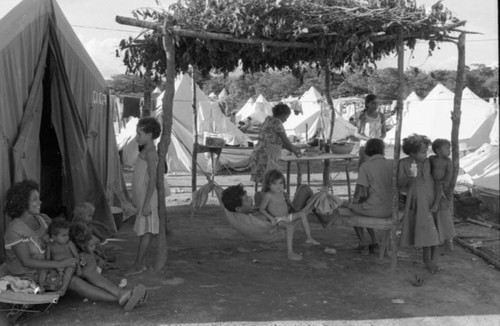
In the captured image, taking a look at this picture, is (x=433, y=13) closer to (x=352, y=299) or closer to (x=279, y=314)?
(x=352, y=299)

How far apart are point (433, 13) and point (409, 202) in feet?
6.02

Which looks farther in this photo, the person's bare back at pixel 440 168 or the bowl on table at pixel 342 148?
the bowl on table at pixel 342 148

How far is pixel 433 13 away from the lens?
199 inches

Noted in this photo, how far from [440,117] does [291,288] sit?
55.4 feet

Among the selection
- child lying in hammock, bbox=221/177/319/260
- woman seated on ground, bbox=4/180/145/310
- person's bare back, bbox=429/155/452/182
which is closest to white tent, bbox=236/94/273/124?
child lying in hammock, bbox=221/177/319/260

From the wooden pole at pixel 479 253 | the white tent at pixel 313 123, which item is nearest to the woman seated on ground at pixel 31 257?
the wooden pole at pixel 479 253

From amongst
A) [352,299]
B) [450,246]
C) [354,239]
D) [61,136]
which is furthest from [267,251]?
[61,136]

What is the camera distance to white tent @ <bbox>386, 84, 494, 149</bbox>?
1966 cm

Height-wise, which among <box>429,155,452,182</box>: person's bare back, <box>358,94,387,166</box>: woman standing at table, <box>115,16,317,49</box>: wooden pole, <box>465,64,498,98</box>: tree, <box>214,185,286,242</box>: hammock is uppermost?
<box>465,64,498,98</box>: tree

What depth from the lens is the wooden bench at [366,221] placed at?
5.48 meters

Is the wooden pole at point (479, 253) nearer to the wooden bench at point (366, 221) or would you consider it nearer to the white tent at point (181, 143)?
the wooden bench at point (366, 221)

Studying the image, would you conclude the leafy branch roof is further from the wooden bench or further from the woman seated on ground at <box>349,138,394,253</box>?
the wooden bench

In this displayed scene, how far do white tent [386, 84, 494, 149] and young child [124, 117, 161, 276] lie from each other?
626 inches

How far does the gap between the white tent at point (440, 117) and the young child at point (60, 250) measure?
16.9 m
